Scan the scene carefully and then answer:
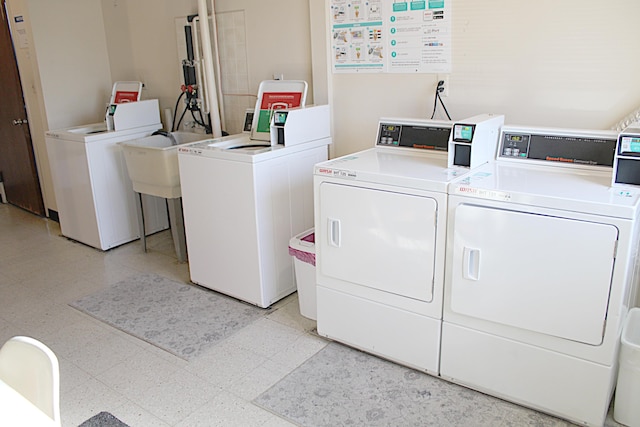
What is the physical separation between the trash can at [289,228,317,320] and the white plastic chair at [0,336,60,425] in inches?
69.3

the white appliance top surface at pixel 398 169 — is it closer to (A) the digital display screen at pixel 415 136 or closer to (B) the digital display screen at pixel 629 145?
(A) the digital display screen at pixel 415 136

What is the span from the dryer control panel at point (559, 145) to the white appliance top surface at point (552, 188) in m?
0.05

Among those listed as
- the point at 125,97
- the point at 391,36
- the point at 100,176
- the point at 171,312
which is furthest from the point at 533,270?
the point at 125,97

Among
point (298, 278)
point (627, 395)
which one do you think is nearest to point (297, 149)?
point (298, 278)

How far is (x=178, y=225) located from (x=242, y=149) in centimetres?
110

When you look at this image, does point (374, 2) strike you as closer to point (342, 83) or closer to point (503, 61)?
point (342, 83)

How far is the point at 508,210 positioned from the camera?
2178 millimetres

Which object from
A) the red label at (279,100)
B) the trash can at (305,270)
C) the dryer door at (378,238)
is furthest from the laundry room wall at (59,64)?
the dryer door at (378,238)

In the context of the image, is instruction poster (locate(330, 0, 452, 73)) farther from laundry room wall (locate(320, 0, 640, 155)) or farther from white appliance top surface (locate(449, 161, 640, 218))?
white appliance top surface (locate(449, 161, 640, 218))

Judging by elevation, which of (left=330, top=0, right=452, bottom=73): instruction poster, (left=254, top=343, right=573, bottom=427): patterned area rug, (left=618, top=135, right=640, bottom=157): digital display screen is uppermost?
(left=330, top=0, right=452, bottom=73): instruction poster

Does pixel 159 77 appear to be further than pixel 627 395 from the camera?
Yes

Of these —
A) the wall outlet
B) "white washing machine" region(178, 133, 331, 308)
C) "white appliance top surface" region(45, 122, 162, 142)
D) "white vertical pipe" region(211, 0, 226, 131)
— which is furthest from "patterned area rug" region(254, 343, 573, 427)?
"white appliance top surface" region(45, 122, 162, 142)

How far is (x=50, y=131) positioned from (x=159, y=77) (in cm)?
109

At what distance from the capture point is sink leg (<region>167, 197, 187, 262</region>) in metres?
4.07
